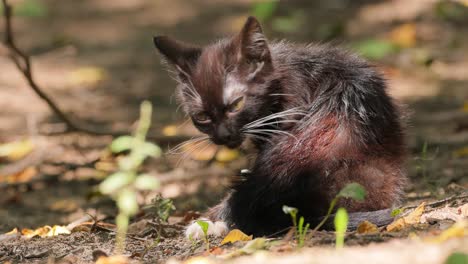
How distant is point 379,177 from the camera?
441 centimetres

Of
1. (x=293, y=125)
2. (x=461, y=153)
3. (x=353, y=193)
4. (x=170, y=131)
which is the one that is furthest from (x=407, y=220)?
(x=170, y=131)

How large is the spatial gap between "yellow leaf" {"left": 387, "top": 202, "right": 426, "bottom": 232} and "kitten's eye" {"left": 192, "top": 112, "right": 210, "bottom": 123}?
122 cm

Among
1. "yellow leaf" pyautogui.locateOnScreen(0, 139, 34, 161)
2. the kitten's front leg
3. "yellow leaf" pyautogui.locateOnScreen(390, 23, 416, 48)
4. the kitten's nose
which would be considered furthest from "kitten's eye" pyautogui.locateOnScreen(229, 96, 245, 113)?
"yellow leaf" pyautogui.locateOnScreen(390, 23, 416, 48)

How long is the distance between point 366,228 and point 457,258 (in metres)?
1.27

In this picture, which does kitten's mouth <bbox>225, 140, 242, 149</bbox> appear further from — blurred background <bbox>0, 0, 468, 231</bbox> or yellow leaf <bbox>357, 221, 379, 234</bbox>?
blurred background <bbox>0, 0, 468, 231</bbox>

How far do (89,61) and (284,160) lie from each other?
6.06 meters

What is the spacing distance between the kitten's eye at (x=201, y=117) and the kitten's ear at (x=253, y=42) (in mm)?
412

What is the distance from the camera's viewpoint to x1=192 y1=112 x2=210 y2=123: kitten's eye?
15.1ft

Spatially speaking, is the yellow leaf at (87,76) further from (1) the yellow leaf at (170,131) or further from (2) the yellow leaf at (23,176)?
(2) the yellow leaf at (23,176)

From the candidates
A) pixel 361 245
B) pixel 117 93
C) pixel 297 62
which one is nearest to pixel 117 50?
pixel 117 93

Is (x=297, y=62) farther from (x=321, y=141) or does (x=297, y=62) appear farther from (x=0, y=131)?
(x=0, y=131)

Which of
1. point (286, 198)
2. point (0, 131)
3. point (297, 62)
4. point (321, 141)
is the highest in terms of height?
point (297, 62)

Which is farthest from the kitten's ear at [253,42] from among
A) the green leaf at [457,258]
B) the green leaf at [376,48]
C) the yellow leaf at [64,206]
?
the green leaf at [376,48]

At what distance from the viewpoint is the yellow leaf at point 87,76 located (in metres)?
9.45
